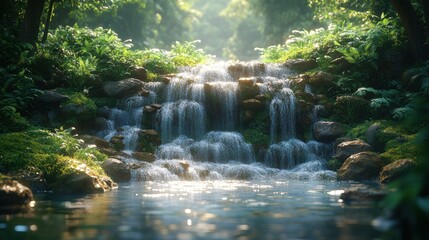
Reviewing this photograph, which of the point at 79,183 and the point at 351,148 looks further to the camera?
the point at 351,148

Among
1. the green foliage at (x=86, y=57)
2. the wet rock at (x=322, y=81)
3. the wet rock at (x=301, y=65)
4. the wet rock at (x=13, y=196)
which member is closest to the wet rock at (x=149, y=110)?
the green foliage at (x=86, y=57)

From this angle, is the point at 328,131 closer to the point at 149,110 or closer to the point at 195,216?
the point at 149,110

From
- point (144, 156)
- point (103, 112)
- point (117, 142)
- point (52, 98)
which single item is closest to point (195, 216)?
point (144, 156)

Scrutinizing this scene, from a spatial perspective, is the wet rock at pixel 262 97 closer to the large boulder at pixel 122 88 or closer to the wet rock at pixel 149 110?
the wet rock at pixel 149 110

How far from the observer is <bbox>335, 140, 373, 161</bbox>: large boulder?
1636 centimetres

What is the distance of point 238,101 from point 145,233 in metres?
15.2

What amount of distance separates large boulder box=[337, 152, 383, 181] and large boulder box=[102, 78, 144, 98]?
10131 mm

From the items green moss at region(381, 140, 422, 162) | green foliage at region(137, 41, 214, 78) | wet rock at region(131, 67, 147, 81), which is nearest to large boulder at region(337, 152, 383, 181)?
green moss at region(381, 140, 422, 162)

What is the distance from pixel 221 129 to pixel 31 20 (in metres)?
9.29

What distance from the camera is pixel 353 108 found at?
19.6m

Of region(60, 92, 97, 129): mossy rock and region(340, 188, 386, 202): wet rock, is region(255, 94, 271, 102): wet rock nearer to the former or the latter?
region(60, 92, 97, 129): mossy rock

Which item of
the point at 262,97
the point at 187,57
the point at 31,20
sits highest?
the point at 187,57

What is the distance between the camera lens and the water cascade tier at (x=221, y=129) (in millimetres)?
16359

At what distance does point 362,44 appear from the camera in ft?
72.8
